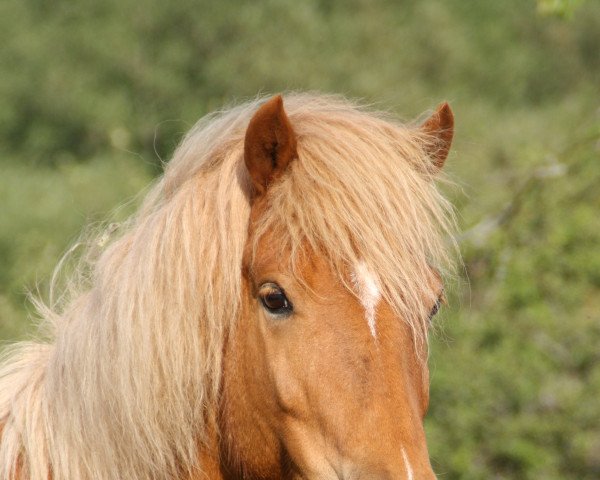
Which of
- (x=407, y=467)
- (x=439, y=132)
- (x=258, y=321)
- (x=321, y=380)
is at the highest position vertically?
(x=439, y=132)

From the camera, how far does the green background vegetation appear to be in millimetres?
8305

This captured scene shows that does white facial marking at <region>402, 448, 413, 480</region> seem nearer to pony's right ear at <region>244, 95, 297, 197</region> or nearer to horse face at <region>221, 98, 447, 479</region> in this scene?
horse face at <region>221, 98, 447, 479</region>

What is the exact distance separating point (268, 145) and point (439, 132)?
63 centimetres

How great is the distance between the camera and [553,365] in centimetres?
859

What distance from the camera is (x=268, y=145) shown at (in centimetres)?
259

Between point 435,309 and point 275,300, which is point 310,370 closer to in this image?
point 275,300

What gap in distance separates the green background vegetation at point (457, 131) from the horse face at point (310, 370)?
5.08m

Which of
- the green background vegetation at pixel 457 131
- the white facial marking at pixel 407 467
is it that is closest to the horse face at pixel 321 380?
the white facial marking at pixel 407 467

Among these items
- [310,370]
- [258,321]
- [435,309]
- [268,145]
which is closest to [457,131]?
[435,309]

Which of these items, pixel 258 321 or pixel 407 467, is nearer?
pixel 407 467

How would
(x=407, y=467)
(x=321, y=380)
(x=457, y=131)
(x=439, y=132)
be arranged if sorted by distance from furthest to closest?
1. (x=457, y=131)
2. (x=439, y=132)
3. (x=321, y=380)
4. (x=407, y=467)

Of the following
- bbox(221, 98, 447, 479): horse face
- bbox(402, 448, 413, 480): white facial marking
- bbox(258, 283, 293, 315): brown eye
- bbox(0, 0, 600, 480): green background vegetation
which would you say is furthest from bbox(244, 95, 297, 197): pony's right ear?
bbox(0, 0, 600, 480): green background vegetation

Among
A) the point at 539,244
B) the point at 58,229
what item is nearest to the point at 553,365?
the point at 539,244

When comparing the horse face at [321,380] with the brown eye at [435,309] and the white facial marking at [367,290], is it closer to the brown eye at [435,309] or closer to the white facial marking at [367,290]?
the white facial marking at [367,290]
